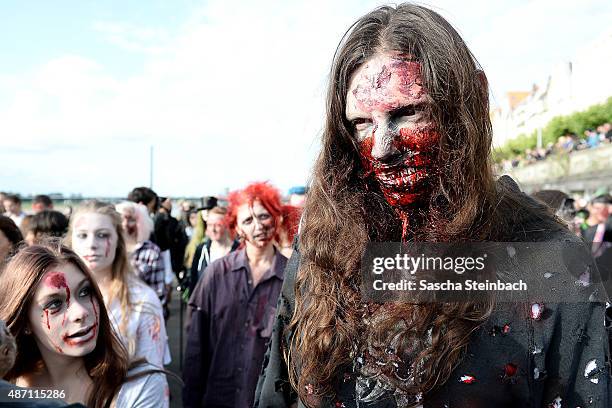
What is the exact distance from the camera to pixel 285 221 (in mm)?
4426

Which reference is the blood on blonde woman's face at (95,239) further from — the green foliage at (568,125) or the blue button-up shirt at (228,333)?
the green foliage at (568,125)

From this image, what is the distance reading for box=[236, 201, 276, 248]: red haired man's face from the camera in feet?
13.3

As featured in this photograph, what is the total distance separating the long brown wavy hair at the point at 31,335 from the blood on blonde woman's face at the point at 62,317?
0.03m

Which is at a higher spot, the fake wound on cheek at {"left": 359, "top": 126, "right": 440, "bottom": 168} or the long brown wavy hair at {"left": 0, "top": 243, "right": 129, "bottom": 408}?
the fake wound on cheek at {"left": 359, "top": 126, "right": 440, "bottom": 168}

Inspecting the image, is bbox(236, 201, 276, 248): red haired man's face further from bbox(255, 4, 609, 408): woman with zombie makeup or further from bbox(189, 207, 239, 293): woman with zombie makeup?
bbox(255, 4, 609, 408): woman with zombie makeup

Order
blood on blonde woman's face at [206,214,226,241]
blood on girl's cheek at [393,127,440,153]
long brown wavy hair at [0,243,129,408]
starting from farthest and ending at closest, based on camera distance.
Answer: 1. blood on blonde woman's face at [206,214,226,241]
2. long brown wavy hair at [0,243,129,408]
3. blood on girl's cheek at [393,127,440,153]

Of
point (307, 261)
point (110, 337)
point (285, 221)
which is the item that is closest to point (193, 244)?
point (285, 221)

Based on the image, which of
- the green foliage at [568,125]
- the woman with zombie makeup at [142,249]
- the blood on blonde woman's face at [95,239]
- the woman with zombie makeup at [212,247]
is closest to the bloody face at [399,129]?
the blood on blonde woman's face at [95,239]

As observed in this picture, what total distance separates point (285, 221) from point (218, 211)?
1904 millimetres

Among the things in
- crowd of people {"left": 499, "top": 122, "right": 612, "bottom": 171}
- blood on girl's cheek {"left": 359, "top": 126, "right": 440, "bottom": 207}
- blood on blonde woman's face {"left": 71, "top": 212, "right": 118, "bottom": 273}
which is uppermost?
crowd of people {"left": 499, "top": 122, "right": 612, "bottom": 171}

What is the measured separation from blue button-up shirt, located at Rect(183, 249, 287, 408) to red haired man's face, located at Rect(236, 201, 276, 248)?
18 cm

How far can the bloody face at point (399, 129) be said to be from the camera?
4.48ft

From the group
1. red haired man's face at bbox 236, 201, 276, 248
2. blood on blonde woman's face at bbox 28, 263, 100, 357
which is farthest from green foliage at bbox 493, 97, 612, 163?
blood on blonde woman's face at bbox 28, 263, 100, 357

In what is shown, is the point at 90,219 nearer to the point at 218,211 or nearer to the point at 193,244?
the point at 218,211
